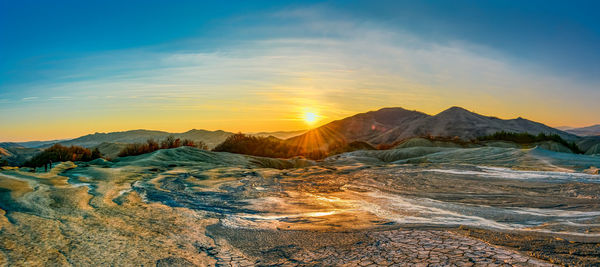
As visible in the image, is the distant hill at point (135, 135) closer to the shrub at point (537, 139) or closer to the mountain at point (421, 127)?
the mountain at point (421, 127)

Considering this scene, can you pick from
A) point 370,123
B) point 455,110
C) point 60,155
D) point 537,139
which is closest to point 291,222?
point 60,155

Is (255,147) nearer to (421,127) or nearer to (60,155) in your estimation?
(60,155)

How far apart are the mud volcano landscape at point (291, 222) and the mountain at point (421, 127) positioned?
174 ft

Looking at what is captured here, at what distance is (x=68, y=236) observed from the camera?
11.2 ft

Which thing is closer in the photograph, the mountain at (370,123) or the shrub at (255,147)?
the shrub at (255,147)

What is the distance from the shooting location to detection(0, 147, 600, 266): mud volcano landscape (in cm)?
306

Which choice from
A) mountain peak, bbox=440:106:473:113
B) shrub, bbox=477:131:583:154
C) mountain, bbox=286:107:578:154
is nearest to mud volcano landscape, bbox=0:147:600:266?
shrub, bbox=477:131:583:154

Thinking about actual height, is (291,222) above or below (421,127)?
below

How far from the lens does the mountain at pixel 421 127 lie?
74.5 m

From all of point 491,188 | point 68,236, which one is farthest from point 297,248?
point 491,188

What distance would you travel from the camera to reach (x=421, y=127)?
83.4 m

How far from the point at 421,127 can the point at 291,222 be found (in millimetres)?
84329

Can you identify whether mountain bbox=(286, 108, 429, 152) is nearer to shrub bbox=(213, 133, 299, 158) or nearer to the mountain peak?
the mountain peak

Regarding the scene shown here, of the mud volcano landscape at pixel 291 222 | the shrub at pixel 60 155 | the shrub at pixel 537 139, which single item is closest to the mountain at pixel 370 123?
the shrub at pixel 537 139
